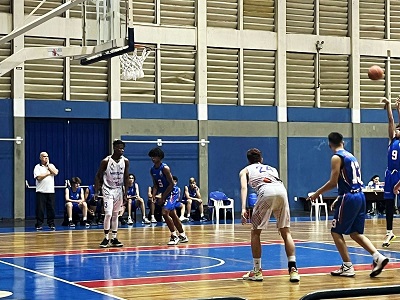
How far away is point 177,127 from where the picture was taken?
28.5 m

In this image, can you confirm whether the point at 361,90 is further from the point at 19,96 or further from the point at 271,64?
the point at 19,96

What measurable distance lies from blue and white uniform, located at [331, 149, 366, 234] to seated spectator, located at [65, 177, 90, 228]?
13.7 m

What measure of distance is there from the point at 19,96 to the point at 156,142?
4.98 metres

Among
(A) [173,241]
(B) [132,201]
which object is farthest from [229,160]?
(A) [173,241]

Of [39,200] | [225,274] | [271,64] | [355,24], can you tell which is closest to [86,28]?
[39,200]

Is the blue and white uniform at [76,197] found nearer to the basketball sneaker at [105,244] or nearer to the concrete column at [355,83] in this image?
the basketball sneaker at [105,244]

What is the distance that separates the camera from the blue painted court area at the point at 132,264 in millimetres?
10320

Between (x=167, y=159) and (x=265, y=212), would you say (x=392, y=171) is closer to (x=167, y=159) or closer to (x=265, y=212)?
(x=265, y=212)

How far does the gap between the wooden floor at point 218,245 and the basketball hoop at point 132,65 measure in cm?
622

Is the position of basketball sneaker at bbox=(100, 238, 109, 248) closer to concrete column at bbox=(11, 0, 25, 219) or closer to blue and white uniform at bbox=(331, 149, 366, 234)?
blue and white uniform at bbox=(331, 149, 366, 234)

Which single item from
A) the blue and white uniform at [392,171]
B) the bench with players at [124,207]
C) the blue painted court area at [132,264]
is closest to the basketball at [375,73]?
the blue and white uniform at [392,171]

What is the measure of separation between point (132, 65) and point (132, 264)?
14375 millimetres

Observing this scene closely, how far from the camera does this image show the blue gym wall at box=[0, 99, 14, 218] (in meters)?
26.0

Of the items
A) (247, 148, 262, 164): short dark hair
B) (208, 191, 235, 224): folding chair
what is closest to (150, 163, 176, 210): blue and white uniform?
(247, 148, 262, 164): short dark hair
